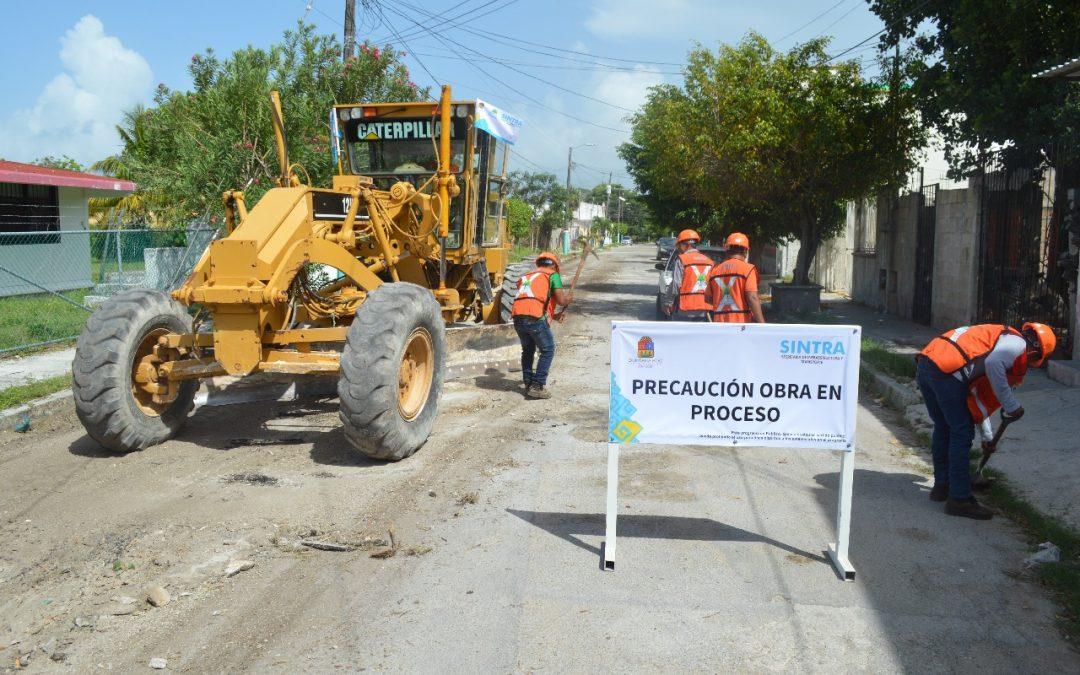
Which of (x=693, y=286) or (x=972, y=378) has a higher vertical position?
(x=693, y=286)

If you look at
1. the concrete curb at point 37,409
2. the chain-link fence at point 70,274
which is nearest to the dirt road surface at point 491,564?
the concrete curb at point 37,409

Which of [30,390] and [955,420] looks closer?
[955,420]

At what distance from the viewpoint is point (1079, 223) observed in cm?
1035

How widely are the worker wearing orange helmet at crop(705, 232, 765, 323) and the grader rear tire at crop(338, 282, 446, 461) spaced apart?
2734 millimetres

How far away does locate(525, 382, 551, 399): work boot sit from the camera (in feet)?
31.7

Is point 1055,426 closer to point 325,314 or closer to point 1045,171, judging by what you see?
point 1045,171

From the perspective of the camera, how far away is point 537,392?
9695mm

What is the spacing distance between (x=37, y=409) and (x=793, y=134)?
13145 millimetres

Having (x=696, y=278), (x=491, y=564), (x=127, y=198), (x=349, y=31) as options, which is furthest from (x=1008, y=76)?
(x=127, y=198)

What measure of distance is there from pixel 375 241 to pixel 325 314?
1101mm

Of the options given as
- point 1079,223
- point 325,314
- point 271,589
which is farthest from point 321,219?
point 1079,223

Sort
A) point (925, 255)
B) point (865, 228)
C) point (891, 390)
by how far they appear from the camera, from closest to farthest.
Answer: point (891, 390) → point (925, 255) → point (865, 228)

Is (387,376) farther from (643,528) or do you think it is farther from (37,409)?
(37,409)

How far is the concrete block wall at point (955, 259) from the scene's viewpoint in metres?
13.6
